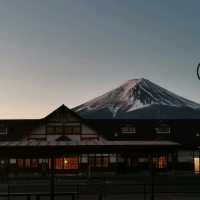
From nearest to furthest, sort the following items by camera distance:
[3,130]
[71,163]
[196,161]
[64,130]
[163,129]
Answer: [71,163] → [196,161] → [64,130] → [3,130] → [163,129]

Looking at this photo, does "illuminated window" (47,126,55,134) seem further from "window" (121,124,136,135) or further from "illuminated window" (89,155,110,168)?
"window" (121,124,136,135)

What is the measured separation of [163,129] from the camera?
2034 inches

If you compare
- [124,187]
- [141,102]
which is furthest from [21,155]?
[141,102]

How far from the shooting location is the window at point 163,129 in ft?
169

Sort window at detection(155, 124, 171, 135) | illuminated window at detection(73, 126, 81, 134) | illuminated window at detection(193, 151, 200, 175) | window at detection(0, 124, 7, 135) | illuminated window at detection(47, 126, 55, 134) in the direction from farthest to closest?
window at detection(155, 124, 171, 135)
window at detection(0, 124, 7, 135)
illuminated window at detection(47, 126, 55, 134)
illuminated window at detection(73, 126, 81, 134)
illuminated window at detection(193, 151, 200, 175)

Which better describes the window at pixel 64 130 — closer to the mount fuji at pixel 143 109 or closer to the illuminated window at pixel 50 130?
the illuminated window at pixel 50 130

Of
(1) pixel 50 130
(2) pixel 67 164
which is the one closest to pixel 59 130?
(1) pixel 50 130

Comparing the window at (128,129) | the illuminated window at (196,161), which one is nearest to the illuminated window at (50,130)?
the window at (128,129)

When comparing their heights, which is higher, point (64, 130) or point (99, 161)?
point (64, 130)

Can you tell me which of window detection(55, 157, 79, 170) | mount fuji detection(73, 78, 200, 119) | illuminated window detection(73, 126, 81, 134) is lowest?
window detection(55, 157, 79, 170)

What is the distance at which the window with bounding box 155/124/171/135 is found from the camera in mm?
51500

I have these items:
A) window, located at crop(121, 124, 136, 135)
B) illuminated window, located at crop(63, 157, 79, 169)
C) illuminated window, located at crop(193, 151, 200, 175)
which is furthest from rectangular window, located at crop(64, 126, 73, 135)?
illuminated window, located at crop(193, 151, 200, 175)

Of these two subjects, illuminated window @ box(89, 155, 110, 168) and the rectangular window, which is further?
the rectangular window

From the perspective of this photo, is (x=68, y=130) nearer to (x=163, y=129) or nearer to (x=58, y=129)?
(x=58, y=129)
